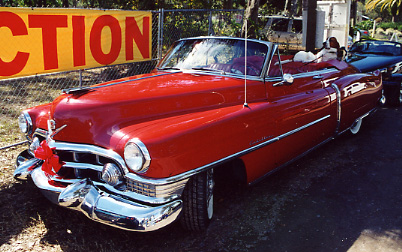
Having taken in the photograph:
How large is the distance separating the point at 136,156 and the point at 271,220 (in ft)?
4.86

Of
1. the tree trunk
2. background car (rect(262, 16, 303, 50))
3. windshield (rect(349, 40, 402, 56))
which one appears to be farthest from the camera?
background car (rect(262, 16, 303, 50))

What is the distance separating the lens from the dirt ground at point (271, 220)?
3.15m

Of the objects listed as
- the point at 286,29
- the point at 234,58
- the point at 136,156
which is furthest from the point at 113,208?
the point at 286,29

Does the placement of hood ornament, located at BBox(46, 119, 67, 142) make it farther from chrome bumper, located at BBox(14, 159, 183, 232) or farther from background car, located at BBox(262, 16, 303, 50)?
background car, located at BBox(262, 16, 303, 50)

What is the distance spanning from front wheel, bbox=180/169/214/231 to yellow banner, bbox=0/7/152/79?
320 cm

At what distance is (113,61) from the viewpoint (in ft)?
21.3

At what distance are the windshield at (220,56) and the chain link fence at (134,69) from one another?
2.83m

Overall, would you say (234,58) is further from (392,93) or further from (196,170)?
(392,93)

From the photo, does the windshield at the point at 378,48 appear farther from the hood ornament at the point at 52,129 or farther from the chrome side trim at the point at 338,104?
the hood ornament at the point at 52,129

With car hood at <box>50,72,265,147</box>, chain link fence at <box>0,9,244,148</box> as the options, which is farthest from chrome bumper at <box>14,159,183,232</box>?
chain link fence at <box>0,9,244,148</box>

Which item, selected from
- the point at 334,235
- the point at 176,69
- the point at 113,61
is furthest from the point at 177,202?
the point at 113,61

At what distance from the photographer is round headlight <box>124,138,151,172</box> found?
2.71 metres

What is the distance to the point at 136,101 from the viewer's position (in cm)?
330

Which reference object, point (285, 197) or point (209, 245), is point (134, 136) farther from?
point (285, 197)
